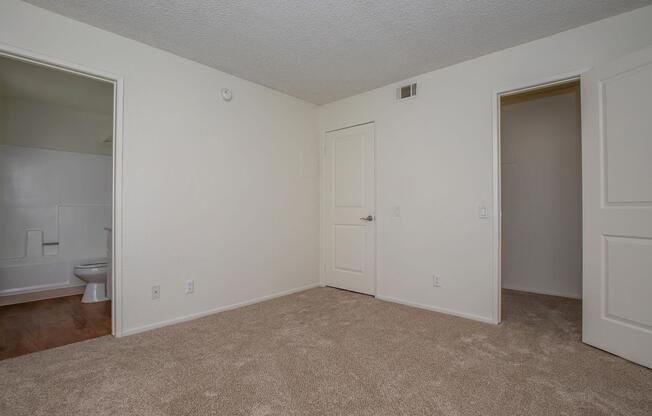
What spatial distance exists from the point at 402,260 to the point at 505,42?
7.40 feet

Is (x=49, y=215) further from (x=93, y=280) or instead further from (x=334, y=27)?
(x=334, y=27)

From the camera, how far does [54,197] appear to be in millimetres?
4168

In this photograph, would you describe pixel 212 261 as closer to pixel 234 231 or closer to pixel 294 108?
pixel 234 231

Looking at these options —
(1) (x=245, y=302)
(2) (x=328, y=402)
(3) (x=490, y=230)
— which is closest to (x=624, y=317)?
(3) (x=490, y=230)

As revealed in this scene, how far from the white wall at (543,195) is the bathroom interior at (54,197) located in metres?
4.82

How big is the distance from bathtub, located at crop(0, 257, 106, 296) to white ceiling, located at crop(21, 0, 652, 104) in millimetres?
3125

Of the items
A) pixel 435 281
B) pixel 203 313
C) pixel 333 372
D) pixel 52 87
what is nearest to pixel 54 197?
pixel 52 87

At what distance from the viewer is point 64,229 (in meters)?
4.23

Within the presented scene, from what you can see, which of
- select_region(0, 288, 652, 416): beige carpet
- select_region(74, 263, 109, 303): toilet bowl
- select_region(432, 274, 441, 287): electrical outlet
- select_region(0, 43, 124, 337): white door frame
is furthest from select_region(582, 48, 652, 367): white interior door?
select_region(74, 263, 109, 303): toilet bowl

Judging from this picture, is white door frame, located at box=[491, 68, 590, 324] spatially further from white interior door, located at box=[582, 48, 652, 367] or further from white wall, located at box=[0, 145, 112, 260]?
white wall, located at box=[0, 145, 112, 260]

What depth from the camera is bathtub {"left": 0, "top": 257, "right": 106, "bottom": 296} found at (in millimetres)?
3801

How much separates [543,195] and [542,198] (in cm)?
4

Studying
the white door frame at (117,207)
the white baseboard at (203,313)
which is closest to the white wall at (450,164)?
the white baseboard at (203,313)

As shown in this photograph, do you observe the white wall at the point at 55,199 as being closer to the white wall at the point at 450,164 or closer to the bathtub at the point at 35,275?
the bathtub at the point at 35,275
